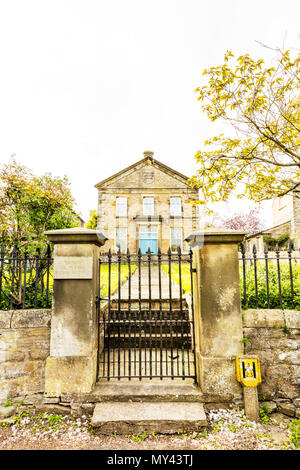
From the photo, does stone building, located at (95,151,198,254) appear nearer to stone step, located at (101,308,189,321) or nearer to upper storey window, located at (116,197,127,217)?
upper storey window, located at (116,197,127,217)

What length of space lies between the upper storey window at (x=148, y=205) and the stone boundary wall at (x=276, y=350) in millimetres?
17425

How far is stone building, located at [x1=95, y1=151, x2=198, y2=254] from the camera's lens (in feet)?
66.6

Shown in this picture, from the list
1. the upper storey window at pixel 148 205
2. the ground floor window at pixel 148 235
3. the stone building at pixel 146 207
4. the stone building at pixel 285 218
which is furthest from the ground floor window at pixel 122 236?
the stone building at pixel 285 218

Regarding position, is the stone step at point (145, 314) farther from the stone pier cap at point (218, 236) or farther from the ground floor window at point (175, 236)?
the ground floor window at point (175, 236)

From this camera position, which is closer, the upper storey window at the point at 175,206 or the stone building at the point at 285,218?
the stone building at the point at 285,218

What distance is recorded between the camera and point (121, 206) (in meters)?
20.6

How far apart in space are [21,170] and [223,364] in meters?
5.12

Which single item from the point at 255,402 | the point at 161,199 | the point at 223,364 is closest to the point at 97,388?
the point at 223,364

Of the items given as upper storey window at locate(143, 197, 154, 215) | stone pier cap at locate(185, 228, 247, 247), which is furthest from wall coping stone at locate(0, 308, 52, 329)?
upper storey window at locate(143, 197, 154, 215)

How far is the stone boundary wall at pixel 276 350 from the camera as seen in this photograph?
351 cm

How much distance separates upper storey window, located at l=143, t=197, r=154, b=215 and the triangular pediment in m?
1.22

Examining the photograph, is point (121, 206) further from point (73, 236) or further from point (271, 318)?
point (271, 318)
